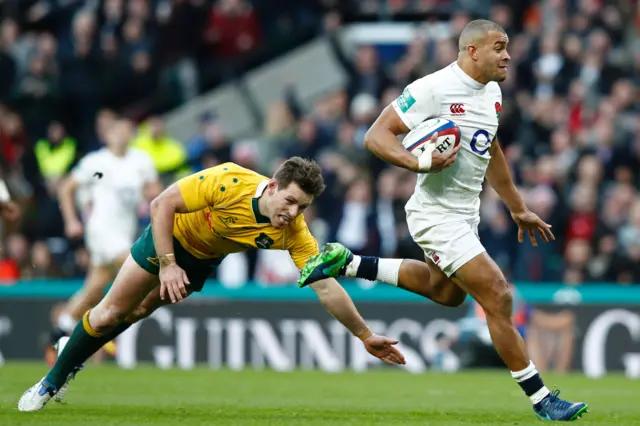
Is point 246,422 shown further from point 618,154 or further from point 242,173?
point 618,154

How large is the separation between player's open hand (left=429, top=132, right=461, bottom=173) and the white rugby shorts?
0.52 metres

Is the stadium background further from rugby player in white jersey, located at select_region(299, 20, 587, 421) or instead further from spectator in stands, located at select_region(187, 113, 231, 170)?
rugby player in white jersey, located at select_region(299, 20, 587, 421)

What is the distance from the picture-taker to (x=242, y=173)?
9.16 metres

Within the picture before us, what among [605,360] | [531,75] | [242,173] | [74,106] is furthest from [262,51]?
[242,173]

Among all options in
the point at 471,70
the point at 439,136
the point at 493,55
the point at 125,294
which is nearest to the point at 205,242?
the point at 125,294

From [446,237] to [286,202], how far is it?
124 centimetres

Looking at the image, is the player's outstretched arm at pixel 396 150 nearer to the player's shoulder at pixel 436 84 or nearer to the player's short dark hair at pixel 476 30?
the player's shoulder at pixel 436 84

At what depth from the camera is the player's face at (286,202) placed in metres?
8.73

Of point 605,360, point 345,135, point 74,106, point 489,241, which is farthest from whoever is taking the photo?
point 74,106

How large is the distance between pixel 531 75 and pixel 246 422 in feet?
39.2

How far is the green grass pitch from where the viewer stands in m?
9.07

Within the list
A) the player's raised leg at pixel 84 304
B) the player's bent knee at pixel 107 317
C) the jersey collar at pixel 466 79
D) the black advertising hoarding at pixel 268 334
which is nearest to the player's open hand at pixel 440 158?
the jersey collar at pixel 466 79

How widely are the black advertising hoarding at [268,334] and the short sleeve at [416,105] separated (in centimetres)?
744

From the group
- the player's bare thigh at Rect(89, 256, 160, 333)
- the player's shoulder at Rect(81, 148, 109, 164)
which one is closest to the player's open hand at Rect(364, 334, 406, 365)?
the player's bare thigh at Rect(89, 256, 160, 333)
